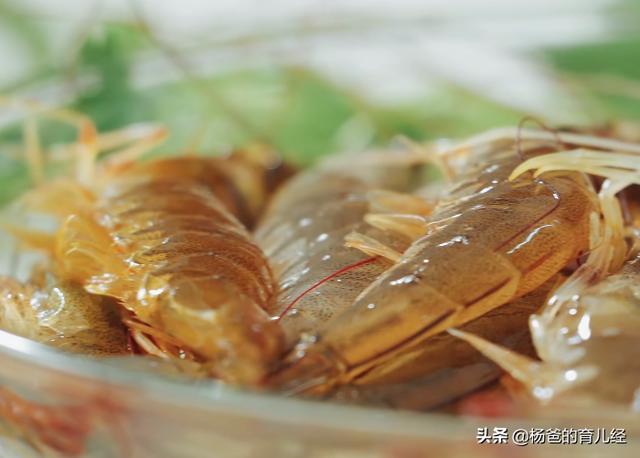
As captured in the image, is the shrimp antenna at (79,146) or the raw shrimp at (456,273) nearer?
the raw shrimp at (456,273)

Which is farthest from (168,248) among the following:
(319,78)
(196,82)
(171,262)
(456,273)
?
(319,78)

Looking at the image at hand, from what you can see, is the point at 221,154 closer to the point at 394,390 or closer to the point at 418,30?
the point at 418,30

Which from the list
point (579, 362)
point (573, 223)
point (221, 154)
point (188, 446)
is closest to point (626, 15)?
point (221, 154)

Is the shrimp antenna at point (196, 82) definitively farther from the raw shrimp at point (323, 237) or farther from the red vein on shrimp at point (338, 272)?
the red vein on shrimp at point (338, 272)

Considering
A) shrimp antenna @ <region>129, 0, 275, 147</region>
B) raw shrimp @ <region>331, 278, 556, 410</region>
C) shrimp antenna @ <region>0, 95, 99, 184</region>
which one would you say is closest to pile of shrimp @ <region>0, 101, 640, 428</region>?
raw shrimp @ <region>331, 278, 556, 410</region>

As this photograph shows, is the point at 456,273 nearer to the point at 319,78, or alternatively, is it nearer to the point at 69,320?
the point at 69,320

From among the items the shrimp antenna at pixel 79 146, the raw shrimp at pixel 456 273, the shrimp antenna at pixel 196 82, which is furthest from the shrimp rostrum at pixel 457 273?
the shrimp antenna at pixel 196 82

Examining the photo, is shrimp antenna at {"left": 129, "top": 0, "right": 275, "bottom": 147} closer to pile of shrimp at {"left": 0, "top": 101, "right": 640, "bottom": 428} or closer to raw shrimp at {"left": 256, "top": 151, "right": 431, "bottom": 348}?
raw shrimp at {"left": 256, "top": 151, "right": 431, "bottom": 348}
